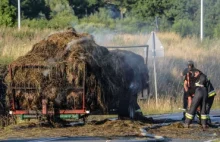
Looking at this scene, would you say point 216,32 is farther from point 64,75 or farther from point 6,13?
point 64,75

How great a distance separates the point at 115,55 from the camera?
759 inches

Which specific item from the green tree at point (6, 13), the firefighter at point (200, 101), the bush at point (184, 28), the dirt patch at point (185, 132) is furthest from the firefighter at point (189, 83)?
the bush at point (184, 28)

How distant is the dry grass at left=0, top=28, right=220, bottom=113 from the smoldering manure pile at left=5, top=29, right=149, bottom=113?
29.7 ft

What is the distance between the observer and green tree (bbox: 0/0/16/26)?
1893 inches

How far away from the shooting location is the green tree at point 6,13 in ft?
158

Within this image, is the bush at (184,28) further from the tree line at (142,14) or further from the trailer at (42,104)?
the trailer at (42,104)

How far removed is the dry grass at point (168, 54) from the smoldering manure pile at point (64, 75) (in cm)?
905

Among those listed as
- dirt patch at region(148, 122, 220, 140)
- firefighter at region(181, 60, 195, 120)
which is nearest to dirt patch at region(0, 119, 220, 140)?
dirt patch at region(148, 122, 220, 140)

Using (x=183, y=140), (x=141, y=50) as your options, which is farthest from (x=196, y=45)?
(x=183, y=140)

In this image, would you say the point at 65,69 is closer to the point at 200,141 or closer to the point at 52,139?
the point at 52,139

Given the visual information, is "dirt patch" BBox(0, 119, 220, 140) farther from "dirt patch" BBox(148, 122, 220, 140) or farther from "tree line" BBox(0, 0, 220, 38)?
"tree line" BBox(0, 0, 220, 38)

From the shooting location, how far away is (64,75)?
18078 mm

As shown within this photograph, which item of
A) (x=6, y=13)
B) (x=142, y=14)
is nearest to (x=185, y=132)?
(x=6, y=13)

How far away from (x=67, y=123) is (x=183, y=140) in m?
4.64
